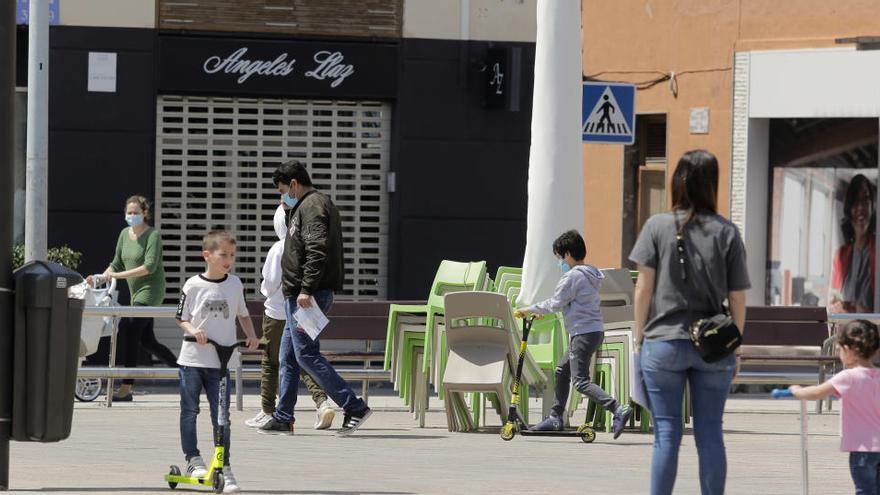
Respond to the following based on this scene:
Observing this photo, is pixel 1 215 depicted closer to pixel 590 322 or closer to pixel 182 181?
pixel 590 322

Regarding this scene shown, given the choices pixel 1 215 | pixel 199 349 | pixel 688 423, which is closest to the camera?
pixel 1 215

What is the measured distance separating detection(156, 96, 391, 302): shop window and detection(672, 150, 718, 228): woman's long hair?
45.5 feet

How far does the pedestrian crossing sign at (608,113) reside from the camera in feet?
55.8

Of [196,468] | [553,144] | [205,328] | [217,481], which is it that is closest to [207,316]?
[205,328]

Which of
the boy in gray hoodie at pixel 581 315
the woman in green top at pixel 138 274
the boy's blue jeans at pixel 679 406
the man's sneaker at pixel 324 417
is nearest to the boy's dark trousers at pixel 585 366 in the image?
the boy in gray hoodie at pixel 581 315

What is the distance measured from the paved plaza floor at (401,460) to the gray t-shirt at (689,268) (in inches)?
86.9

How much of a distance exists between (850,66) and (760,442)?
10.7m

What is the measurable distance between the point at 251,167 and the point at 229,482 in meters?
12.2

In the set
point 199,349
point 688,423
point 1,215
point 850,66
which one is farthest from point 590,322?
point 850,66

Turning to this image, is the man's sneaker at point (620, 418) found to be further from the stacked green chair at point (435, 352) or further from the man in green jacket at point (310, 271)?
the man in green jacket at point (310, 271)

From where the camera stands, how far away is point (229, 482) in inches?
411

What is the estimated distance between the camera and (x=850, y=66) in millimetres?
24219

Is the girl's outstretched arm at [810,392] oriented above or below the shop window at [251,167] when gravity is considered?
below

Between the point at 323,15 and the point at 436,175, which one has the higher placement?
the point at 323,15
